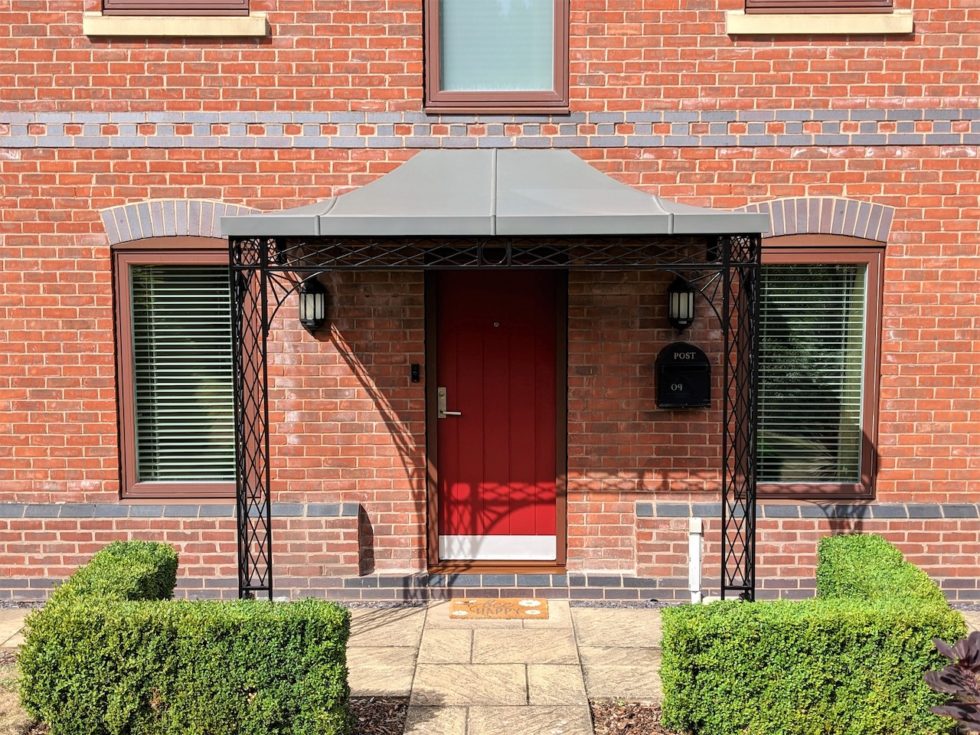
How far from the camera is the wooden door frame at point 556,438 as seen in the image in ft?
20.2

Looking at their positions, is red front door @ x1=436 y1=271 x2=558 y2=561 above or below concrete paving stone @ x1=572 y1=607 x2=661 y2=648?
above

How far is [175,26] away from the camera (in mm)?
5828

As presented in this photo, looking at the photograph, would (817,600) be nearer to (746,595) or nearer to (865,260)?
(746,595)

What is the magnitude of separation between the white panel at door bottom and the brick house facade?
274mm

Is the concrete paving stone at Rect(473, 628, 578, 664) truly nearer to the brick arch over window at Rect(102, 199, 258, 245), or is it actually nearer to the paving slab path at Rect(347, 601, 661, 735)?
the paving slab path at Rect(347, 601, 661, 735)

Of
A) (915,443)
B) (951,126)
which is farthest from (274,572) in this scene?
(951,126)

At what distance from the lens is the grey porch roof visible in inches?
180

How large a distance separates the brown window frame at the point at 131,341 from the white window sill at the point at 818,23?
13.9 feet

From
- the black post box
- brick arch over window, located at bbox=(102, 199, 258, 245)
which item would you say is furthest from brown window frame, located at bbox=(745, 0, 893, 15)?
brick arch over window, located at bbox=(102, 199, 258, 245)

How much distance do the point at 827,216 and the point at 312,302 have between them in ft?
12.9

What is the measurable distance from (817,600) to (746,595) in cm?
75

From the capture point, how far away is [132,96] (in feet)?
19.4

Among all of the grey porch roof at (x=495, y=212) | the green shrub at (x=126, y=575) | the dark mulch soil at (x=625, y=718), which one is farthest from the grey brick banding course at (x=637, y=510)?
the grey porch roof at (x=495, y=212)

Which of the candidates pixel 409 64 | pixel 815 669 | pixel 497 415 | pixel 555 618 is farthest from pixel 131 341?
pixel 815 669
